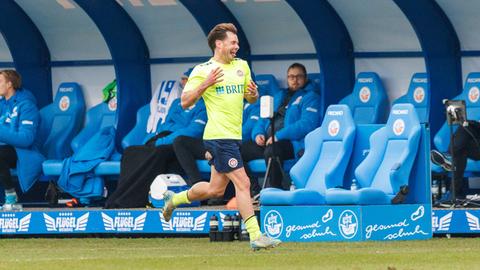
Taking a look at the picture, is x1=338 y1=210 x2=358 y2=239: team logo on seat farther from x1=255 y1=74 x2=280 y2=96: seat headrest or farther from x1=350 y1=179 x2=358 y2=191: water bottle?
x1=255 y1=74 x2=280 y2=96: seat headrest

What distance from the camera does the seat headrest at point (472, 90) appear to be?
17.5 m

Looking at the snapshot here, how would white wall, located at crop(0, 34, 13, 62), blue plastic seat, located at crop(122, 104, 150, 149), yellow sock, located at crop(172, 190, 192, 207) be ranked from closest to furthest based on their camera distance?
yellow sock, located at crop(172, 190, 192, 207) < blue plastic seat, located at crop(122, 104, 150, 149) < white wall, located at crop(0, 34, 13, 62)

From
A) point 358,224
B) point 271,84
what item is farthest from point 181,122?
point 358,224

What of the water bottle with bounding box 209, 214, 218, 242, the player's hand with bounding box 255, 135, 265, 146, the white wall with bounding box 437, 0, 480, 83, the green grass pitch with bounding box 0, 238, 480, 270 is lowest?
the green grass pitch with bounding box 0, 238, 480, 270

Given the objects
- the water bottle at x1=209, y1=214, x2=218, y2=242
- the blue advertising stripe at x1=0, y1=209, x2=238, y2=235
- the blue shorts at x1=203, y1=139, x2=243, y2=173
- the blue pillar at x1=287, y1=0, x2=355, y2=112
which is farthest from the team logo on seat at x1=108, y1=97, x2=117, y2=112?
the blue shorts at x1=203, y1=139, x2=243, y2=173

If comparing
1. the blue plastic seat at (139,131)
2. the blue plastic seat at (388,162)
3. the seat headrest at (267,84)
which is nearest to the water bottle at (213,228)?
the blue plastic seat at (388,162)

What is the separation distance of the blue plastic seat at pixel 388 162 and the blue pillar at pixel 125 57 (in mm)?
4382

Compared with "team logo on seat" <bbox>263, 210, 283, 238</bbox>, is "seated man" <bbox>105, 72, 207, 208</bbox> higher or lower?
higher

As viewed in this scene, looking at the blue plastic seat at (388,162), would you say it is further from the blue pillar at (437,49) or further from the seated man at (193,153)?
the seated man at (193,153)

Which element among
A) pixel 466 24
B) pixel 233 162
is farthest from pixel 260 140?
pixel 233 162

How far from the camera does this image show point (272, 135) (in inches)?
671

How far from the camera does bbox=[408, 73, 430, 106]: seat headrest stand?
18.0m

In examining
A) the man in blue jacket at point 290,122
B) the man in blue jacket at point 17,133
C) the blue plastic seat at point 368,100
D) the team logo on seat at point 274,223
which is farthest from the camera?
the man in blue jacket at point 17,133

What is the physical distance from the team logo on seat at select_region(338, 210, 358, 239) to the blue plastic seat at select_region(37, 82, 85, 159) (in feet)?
17.9
